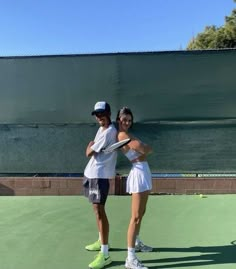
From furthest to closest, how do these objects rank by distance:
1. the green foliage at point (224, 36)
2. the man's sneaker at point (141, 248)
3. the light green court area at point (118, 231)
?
the green foliage at point (224, 36), the man's sneaker at point (141, 248), the light green court area at point (118, 231)

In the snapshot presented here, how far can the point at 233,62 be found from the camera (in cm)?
760

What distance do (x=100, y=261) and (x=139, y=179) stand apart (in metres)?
0.80

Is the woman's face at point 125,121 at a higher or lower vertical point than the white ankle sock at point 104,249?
higher

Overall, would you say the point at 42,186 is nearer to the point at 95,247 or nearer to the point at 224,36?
the point at 95,247

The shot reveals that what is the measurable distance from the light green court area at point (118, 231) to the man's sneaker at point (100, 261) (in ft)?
0.21

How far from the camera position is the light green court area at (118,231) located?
4656 mm

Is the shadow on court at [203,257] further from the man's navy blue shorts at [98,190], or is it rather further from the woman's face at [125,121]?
the woman's face at [125,121]

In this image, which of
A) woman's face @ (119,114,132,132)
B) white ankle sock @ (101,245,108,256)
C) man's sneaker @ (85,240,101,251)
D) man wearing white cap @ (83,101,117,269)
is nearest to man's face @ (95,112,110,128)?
man wearing white cap @ (83,101,117,269)

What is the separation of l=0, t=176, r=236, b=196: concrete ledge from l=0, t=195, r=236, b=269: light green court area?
160 mm

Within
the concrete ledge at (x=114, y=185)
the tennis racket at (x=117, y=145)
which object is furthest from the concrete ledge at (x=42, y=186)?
the tennis racket at (x=117, y=145)

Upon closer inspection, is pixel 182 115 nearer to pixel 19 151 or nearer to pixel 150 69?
pixel 150 69

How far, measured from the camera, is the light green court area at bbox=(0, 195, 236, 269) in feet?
15.3

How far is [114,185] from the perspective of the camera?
7.67 metres

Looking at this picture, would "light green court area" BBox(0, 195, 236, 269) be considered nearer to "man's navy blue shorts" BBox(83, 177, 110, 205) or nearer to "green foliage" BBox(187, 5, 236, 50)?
"man's navy blue shorts" BBox(83, 177, 110, 205)
